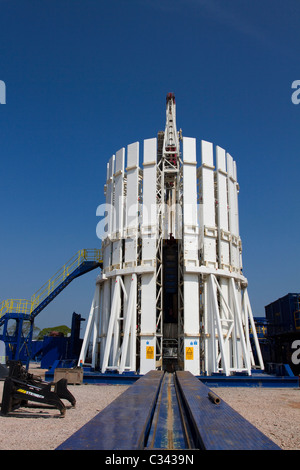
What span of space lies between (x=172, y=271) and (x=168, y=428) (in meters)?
15.6

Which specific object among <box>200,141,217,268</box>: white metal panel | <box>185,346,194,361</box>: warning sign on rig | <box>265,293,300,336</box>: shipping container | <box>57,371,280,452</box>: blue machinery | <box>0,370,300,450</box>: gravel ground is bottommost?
<box>0,370,300,450</box>: gravel ground

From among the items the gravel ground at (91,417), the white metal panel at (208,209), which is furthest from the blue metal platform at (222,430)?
the white metal panel at (208,209)

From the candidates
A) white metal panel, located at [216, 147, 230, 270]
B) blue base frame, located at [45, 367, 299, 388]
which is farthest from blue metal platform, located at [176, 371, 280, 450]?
white metal panel, located at [216, 147, 230, 270]

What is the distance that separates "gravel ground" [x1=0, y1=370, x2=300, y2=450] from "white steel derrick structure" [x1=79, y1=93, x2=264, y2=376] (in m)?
3.74

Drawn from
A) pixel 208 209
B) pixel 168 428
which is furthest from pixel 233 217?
pixel 168 428

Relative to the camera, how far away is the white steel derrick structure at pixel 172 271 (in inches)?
707

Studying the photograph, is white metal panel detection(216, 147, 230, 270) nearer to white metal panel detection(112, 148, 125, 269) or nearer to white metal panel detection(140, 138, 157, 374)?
white metal panel detection(140, 138, 157, 374)

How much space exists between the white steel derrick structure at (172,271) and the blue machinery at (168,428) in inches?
416

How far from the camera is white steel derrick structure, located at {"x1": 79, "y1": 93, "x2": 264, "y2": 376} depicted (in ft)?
58.9

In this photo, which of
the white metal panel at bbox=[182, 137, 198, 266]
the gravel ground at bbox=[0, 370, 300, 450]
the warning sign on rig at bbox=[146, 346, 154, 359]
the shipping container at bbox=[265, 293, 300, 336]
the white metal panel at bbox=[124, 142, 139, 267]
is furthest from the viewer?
the shipping container at bbox=[265, 293, 300, 336]

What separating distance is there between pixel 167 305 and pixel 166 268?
2061 millimetres
